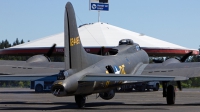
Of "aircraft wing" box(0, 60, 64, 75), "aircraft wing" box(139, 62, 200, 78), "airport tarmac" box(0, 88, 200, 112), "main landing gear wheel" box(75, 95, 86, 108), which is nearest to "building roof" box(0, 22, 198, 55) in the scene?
"aircraft wing" box(0, 60, 64, 75)

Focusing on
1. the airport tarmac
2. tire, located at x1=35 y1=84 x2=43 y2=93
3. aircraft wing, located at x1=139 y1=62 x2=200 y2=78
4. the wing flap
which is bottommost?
tire, located at x1=35 y1=84 x2=43 y2=93

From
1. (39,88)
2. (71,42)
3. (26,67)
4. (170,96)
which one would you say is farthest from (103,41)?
(71,42)

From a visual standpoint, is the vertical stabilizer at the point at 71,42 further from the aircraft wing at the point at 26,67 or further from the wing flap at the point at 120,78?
the aircraft wing at the point at 26,67

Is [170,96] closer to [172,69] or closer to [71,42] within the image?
[172,69]

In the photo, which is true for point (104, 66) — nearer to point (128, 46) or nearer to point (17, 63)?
point (128, 46)

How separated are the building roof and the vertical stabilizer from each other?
165ft

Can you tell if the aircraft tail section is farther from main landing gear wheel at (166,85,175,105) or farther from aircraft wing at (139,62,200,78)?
aircraft wing at (139,62,200,78)

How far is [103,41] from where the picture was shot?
84.2 metres

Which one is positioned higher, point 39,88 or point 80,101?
point 80,101

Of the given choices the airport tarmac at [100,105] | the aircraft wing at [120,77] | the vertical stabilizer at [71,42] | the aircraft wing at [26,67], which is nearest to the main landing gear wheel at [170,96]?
the airport tarmac at [100,105]

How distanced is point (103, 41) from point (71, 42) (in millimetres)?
55224

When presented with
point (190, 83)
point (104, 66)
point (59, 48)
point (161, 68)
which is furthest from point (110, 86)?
point (190, 83)

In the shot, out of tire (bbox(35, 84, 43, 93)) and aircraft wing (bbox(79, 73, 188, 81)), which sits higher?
aircraft wing (bbox(79, 73, 188, 81))

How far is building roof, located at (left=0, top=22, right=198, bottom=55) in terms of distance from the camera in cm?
8219
